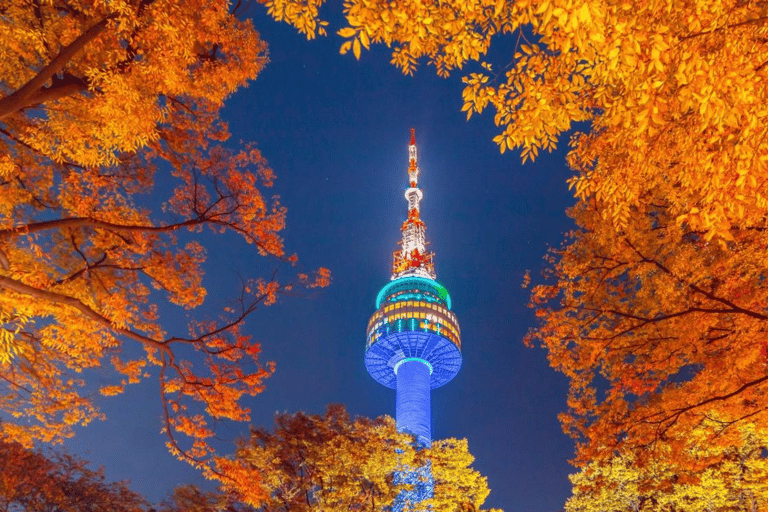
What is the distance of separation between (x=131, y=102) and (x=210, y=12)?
2.11 metres

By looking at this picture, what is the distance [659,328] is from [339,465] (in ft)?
A: 36.4

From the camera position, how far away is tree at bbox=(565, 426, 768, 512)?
1419 cm

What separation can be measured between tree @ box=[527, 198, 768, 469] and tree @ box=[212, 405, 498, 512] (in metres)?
8.20

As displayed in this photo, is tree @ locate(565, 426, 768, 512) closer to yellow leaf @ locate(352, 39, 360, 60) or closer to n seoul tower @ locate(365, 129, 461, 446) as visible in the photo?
yellow leaf @ locate(352, 39, 360, 60)

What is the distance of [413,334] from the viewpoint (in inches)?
2112

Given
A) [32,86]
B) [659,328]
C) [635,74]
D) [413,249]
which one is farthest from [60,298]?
[413,249]

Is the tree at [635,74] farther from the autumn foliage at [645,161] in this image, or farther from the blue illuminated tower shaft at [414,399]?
the blue illuminated tower shaft at [414,399]

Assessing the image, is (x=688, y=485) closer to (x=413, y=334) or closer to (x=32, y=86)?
(x=32, y=86)

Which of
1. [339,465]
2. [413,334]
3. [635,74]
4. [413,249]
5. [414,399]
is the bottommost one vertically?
[635,74]

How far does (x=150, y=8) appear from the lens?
22.4 feet

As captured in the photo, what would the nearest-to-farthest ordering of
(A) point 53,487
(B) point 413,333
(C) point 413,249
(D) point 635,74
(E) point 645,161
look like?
(D) point 635,74 → (E) point 645,161 → (A) point 53,487 → (B) point 413,333 → (C) point 413,249

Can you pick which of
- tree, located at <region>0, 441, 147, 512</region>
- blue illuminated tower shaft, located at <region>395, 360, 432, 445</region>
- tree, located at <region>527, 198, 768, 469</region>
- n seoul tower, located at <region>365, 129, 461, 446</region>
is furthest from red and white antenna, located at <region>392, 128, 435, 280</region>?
tree, located at <region>527, 198, 768, 469</region>

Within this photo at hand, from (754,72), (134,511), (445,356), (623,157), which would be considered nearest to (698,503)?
(623,157)

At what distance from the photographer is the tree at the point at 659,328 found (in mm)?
7305
